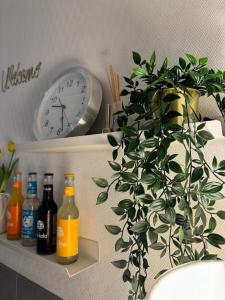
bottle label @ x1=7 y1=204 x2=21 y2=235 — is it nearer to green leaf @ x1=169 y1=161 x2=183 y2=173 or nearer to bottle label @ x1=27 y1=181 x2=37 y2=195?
bottle label @ x1=27 y1=181 x2=37 y2=195

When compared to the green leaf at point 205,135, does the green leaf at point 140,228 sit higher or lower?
lower

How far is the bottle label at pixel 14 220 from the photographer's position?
99cm

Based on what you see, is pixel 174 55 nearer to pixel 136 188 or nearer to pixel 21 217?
pixel 136 188

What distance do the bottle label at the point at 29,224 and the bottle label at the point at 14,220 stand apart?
4.2 inches

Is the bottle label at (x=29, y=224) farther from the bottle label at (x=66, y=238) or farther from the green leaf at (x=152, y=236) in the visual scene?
the green leaf at (x=152, y=236)

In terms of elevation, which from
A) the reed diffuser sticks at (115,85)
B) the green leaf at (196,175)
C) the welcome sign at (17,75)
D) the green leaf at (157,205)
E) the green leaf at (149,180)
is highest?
the welcome sign at (17,75)

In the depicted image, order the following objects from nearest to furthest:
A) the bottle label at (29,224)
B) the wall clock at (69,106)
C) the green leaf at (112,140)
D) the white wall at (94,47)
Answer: the green leaf at (112,140), the white wall at (94,47), the wall clock at (69,106), the bottle label at (29,224)

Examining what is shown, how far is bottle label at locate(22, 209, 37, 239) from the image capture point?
0.90 metres

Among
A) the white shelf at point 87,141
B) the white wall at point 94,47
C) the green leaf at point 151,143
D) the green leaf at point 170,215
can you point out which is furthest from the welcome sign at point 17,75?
the green leaf at point 170,215

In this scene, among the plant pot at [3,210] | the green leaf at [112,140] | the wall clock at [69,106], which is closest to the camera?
the green leaf at [112,140]

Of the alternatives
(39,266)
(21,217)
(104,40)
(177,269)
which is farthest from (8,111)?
(177,269)

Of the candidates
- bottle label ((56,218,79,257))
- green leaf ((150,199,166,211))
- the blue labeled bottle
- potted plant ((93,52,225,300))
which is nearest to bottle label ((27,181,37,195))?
the blue labeled bottle

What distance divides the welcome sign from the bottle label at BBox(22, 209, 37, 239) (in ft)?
2.13

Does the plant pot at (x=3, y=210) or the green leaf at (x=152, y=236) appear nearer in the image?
the green leaf at (x=152, y=236)
